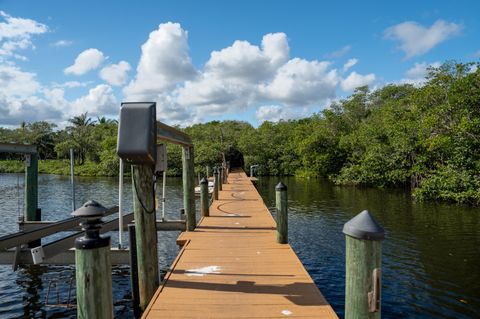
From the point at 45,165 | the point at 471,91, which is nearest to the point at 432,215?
the point at 471,91

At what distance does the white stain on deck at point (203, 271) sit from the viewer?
5465mm

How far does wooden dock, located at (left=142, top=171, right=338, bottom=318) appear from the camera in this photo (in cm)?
419

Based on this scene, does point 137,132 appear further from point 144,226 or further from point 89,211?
point 89,211

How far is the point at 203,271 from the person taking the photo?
18.4ft

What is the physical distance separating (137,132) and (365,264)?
306 cm

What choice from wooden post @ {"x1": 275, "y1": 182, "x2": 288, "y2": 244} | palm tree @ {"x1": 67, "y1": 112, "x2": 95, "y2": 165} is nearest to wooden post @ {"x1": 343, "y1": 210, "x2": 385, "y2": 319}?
wooden post @ {"x1": 275, "y1": 182, "x2": 288, "y2": 244}

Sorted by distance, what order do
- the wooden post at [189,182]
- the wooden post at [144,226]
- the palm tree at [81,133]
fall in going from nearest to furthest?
the wooden post at [144,226], the wooden post at [189,182], the palm tree at [81,133]

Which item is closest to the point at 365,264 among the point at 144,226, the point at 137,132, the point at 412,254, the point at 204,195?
the point at 137,132

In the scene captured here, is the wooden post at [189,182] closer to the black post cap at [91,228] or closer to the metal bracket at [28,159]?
the metal bracket at [28,159]

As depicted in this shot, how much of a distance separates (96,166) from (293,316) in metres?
52.4

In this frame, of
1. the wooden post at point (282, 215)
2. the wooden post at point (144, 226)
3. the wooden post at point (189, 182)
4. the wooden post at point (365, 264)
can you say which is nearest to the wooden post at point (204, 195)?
the wooden post at point (189, 182)

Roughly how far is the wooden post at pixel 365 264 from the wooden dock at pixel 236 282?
63.8 inches

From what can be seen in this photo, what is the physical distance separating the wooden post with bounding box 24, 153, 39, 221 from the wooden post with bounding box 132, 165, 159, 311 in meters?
6.76

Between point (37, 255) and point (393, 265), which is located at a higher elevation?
point (37, 255)
